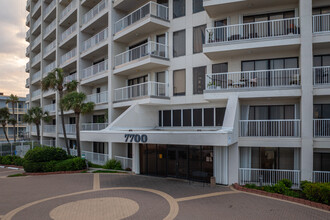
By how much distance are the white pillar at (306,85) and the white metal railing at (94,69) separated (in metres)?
17.7

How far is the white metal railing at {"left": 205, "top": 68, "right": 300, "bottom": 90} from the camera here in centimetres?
1599

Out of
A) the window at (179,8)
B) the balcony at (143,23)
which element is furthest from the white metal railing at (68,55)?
the window at (179,8)

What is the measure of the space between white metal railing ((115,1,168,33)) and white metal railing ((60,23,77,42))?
405 inches

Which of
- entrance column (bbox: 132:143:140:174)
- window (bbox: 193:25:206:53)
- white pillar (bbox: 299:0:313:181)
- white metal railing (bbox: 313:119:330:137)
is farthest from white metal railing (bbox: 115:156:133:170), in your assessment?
white metal railing (bbox: 313:119:330:137)

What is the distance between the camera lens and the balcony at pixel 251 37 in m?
15.4

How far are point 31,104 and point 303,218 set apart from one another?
4732 cm

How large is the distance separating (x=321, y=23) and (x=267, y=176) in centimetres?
1032

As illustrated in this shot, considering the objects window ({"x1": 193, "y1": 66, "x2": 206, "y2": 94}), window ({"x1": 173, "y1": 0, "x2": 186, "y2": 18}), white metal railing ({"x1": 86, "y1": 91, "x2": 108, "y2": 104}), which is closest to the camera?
window ({"x1": 193, "y1": 66, "x2": 206, "y2": 94})

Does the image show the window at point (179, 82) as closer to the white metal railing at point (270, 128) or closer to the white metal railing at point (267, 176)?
the white metal railing at point (270, 128)

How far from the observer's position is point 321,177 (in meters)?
14.5

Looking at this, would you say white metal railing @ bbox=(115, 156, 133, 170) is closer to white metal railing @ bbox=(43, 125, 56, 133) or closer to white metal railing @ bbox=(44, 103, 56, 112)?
white metal railing @ bbox=(43, 125, 56, 133)

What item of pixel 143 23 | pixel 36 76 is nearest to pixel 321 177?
pixel 143 23

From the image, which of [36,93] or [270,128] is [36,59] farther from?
[270,128]

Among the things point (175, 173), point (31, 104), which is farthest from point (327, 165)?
point (31, 104)
